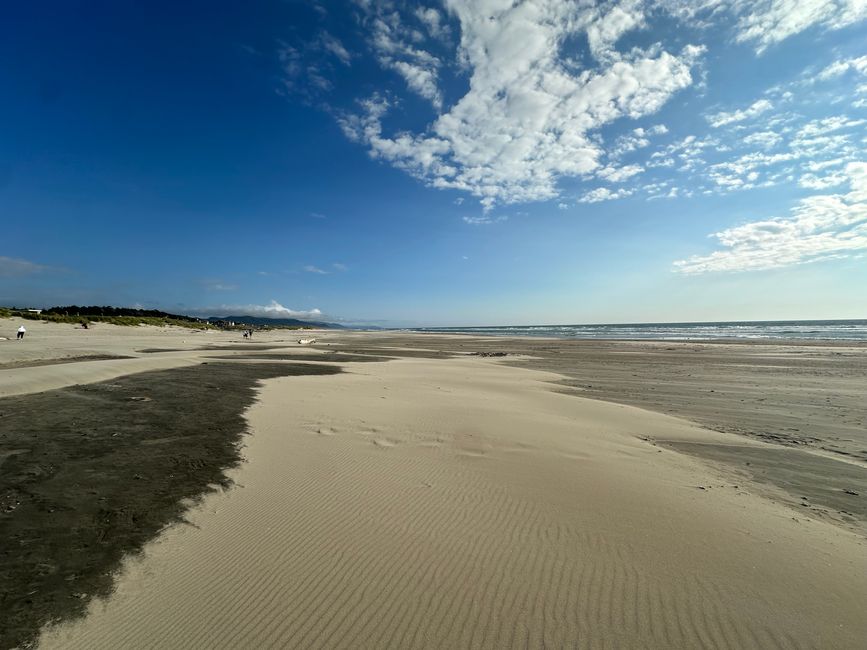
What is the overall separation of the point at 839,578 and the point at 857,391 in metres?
13.9

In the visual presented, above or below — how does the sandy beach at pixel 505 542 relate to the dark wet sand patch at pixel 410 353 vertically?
below

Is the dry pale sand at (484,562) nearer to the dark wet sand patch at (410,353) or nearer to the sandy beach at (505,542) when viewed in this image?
the sandy beach at (505,542)

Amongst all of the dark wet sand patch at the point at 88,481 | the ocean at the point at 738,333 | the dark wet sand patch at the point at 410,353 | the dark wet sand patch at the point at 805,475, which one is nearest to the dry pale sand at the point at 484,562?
the dark wet sand patch at the point at 88,481

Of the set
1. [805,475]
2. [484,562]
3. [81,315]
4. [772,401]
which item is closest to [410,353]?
[772,401]

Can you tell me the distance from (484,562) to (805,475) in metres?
5.88

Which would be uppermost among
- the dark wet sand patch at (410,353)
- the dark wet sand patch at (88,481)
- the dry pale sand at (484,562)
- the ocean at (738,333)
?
the ocean at (738,333)

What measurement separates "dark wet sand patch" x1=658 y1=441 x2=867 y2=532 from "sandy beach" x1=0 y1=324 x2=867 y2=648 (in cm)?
4

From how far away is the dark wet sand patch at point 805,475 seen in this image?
4929 millimetres

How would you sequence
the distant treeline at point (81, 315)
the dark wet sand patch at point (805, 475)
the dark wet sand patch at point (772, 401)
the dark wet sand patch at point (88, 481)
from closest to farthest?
1. the dark wet sand patch at point (88, 481)
2. the dark wet sand patch at point (805, 475)
3. the dark wet sand patch at point (772, 401)
4. the distant treeline at point (81, 315)

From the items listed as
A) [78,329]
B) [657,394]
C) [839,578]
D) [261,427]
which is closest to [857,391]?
[657,394]

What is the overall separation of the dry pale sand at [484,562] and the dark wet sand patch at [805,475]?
529 mm

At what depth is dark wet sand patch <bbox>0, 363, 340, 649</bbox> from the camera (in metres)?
2.99

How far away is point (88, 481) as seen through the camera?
16.2 ft

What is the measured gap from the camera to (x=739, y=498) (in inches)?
202
